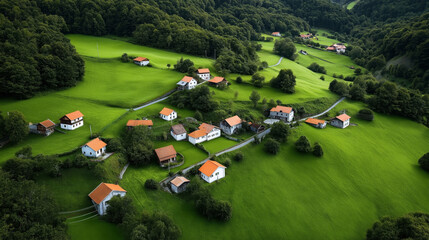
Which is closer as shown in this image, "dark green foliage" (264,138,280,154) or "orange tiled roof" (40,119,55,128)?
"orange tiled roof" (40,119,55,128)

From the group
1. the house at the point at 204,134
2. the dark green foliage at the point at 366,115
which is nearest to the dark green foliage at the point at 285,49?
the dark green foliage at the point at 366,115

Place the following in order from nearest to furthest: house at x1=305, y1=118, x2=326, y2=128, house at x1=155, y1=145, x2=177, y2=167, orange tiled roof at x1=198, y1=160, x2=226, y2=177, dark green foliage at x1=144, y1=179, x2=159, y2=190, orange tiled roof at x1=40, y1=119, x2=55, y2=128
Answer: dark green foliage at x1=144, y1=179, x2=159, y2=190, orange tiled roof at x1=198, y1=160, x2=226, y2=177, house at x1=155, y1=145, x2=177, y2=167, orange tiled roof at x1=40, y1=119, x2=55, y2=128, house at x1=305, y1=118, x2=326, y2=128

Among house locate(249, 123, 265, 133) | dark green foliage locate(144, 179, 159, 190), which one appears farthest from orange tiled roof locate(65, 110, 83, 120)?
house locate(249, 123, 265, 133)

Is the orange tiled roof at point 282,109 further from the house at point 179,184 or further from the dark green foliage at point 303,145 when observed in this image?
the house at point 179,184

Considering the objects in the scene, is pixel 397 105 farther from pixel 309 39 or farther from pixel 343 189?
pixel 309 39

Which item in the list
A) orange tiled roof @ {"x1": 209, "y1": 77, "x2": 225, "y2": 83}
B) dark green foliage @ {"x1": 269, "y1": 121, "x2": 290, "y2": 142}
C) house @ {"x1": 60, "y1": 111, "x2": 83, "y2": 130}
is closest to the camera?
house @ {"x1": 60, "y1": 111, "x2": 83, "y2": 130}

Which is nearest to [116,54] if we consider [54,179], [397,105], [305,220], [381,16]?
[54,179]

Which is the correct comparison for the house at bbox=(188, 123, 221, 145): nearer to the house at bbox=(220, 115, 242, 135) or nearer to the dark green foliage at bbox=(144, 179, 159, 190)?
the house at bbox=(220, 115, 242, 135)
